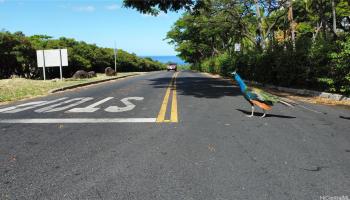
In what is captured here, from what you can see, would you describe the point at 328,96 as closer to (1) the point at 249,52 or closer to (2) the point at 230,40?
(1) the point at 249,52

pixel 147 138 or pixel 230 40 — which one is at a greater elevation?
pixel 230 40

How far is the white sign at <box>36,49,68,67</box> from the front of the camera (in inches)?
1046

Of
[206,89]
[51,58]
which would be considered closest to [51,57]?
[51,58]

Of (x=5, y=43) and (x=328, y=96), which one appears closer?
(x=328, y=96)

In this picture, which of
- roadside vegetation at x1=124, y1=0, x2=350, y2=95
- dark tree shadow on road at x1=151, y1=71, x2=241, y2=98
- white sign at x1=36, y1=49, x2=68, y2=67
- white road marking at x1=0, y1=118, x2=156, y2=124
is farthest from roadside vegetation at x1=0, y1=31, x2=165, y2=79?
white road marking at x1=0, y1=118, x2=156, y2=124

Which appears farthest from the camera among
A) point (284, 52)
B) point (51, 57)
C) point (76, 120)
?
point (51, 57)

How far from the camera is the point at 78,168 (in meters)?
4.56

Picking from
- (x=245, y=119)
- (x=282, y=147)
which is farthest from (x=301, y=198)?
(x=245, y=119)

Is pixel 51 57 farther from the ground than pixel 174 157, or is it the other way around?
pixel 51 57

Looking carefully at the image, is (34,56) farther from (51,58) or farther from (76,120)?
(76,120)

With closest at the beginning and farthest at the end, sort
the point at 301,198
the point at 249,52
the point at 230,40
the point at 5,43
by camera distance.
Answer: the point at 301,198 → the point at 249,52 → the point at 5,43 → the point at 230,40

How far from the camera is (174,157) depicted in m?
5.06

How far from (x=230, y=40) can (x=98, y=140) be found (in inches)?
1756

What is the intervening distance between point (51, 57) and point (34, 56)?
5651 millimetres
